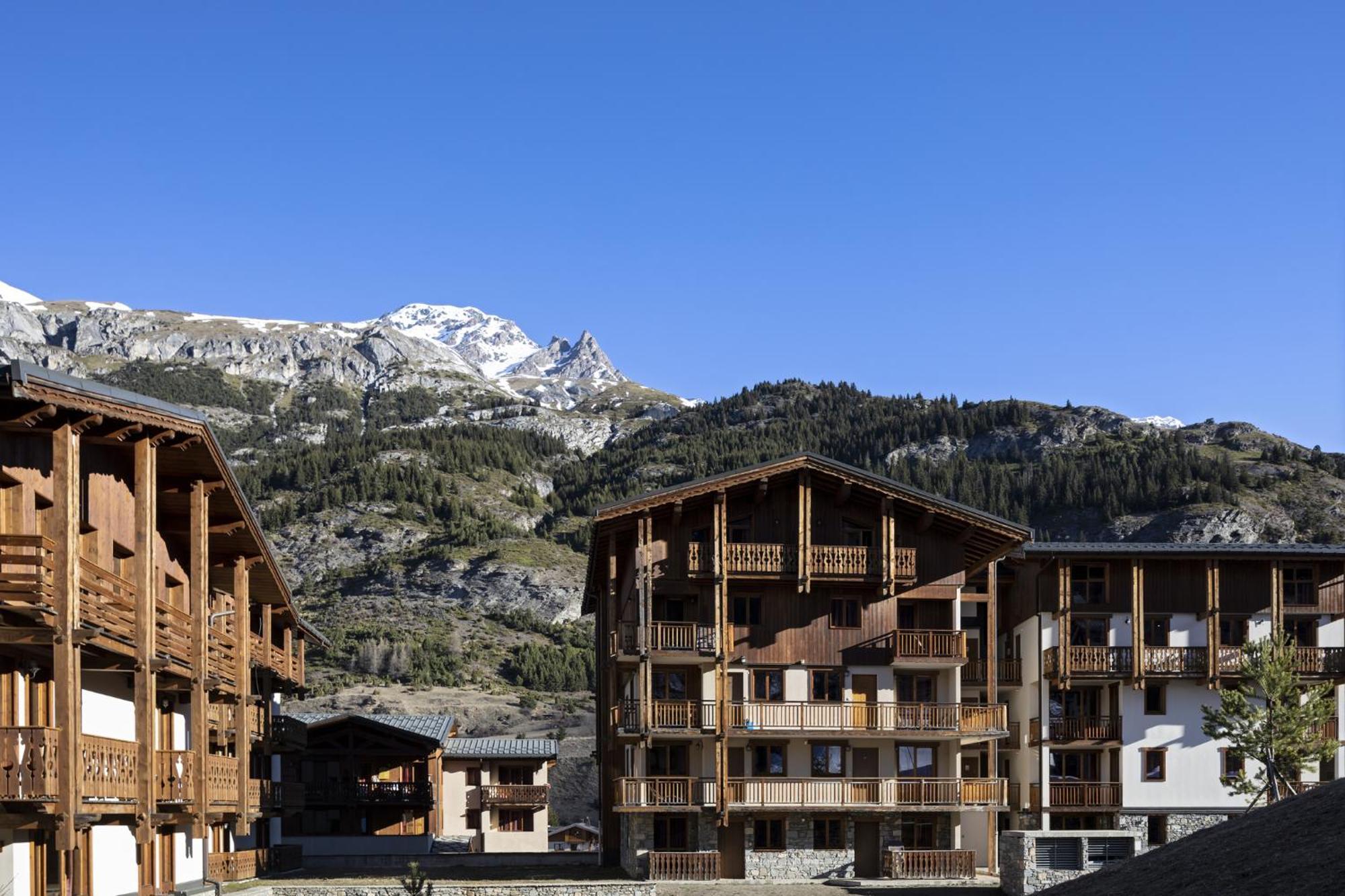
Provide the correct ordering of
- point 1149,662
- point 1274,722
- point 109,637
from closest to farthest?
point 109,637
point 1274,722
point 1149,662

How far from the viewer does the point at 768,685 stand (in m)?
53.9

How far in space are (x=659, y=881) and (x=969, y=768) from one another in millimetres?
18009

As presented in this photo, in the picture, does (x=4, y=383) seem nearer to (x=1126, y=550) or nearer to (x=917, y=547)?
(x=917, y=547)

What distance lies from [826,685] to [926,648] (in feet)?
11.8

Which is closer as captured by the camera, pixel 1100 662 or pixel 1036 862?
pixel 1036 862

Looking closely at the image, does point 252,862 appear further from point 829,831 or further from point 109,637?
point 109,637

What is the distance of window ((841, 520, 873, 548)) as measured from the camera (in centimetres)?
5516

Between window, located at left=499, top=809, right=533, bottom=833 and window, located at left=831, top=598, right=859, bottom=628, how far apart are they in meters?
36.8

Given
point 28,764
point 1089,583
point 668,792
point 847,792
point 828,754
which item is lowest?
point 847,792

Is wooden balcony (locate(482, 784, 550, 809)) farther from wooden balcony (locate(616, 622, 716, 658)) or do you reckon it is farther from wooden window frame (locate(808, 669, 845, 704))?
wooden balcony (locate(616, 622, 716, 658))

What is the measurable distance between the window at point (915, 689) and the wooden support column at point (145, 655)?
1215 inches

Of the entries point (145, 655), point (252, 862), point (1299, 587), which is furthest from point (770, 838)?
point (145, 655)

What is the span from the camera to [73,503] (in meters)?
26.2

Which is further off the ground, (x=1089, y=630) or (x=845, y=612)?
(x=845, y=612)
